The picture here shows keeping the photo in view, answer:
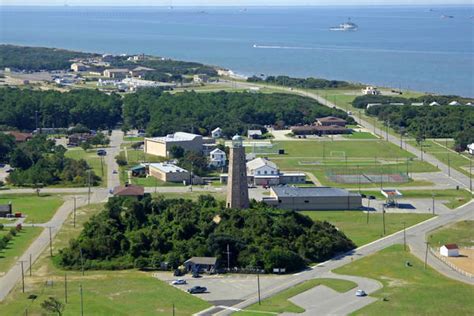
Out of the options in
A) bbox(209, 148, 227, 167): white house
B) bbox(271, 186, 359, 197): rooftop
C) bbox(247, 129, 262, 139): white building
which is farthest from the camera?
bbox(247, 129, 262, 139): white building

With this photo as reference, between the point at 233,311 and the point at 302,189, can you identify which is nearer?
the point at 233,311

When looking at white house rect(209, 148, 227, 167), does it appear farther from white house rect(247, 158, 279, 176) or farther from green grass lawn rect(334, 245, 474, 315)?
green grass lawn rect(334, 245, 474, 315)

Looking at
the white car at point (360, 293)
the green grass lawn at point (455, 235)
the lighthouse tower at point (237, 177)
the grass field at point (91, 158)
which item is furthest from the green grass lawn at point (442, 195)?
the white car at point (360, 293)

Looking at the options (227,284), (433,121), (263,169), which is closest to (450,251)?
(227,284)

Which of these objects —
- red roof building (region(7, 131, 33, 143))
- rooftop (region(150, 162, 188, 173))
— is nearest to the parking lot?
rooftop (region(150, 162, 188, 173))

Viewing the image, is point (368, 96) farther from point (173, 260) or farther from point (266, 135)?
point (173, 260)

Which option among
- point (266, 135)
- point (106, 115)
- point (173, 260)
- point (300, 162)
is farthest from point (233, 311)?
point (106, 115)

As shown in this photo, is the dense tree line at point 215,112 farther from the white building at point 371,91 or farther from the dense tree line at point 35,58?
the dense tree line at point 35,58
